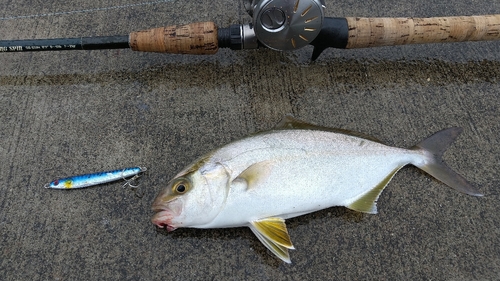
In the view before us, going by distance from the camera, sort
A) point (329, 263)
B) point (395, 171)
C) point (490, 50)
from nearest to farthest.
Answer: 1. point (329, 263)
2. point (395, 171)
3. point (490, 50)

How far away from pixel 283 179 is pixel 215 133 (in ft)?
2.20

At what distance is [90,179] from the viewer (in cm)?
250

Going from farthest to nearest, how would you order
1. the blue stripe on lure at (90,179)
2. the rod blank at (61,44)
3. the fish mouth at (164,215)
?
the rod blank at (61,44) < the blue stripe on lure at (90,179) < the fish mouth at (164,215)

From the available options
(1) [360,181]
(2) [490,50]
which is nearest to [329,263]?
(1) [360,181]

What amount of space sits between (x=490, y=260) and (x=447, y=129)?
0.80 metres

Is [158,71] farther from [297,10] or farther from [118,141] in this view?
[297,10]

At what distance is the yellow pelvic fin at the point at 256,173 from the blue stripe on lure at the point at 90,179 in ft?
2.38

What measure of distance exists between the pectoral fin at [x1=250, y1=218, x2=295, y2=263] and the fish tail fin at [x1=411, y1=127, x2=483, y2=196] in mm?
964

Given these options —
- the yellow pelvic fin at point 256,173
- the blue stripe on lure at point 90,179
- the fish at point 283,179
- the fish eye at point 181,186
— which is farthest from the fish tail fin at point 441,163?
the blue stripe on lure at point 90,179

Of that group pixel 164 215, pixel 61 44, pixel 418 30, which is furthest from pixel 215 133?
pixel 418 30

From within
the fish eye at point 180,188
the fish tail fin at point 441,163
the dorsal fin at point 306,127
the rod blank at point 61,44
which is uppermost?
the rod blank at point 61,44

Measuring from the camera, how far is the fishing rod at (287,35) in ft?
8.35

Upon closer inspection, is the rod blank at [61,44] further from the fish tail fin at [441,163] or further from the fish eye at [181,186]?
the fish tail fin at [441,163]

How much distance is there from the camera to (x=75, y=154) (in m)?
2.66
